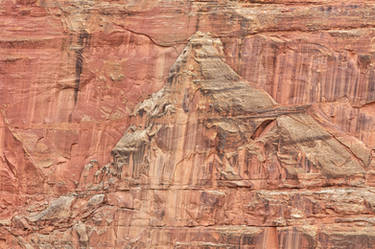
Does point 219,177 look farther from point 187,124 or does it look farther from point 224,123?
point 187,124

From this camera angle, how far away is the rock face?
1106 inches

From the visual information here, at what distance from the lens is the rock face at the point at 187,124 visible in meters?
28.1

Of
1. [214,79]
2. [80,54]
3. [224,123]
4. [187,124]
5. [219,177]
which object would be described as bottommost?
[219,177]

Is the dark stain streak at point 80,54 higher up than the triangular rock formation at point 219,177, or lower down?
higher up

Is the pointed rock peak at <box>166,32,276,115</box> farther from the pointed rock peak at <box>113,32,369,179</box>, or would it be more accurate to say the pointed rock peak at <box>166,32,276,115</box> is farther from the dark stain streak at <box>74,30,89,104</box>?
the dark stain streak at <box>74,30,89,104</box>

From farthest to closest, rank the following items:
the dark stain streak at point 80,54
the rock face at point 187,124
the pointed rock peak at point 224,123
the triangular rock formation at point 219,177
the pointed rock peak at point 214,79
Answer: the dark stain streak at point 80,54 → the pointed rock peak at point 214,79 → the pointed rock peak at point 224,123 → the rock face at point 187,124 → the triangular rock formation at point 219,177

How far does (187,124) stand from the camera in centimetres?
2866

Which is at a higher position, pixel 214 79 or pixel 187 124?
pixel 214 79

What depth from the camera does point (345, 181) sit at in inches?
1102

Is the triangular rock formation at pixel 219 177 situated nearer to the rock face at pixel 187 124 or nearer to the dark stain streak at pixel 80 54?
the rock face at pixel 187 124

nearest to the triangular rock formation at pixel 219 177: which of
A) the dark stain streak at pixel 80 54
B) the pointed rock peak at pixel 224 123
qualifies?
the pointed rock peak at pixel 224 123

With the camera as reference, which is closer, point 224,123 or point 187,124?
point 224,123

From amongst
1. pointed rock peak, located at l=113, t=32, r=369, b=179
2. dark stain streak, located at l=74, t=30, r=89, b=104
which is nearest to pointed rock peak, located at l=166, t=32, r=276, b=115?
pointed rock peak, located at l=113, t=32, r=369, b=179

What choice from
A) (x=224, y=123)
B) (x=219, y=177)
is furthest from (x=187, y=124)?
(x=219, y=177)
